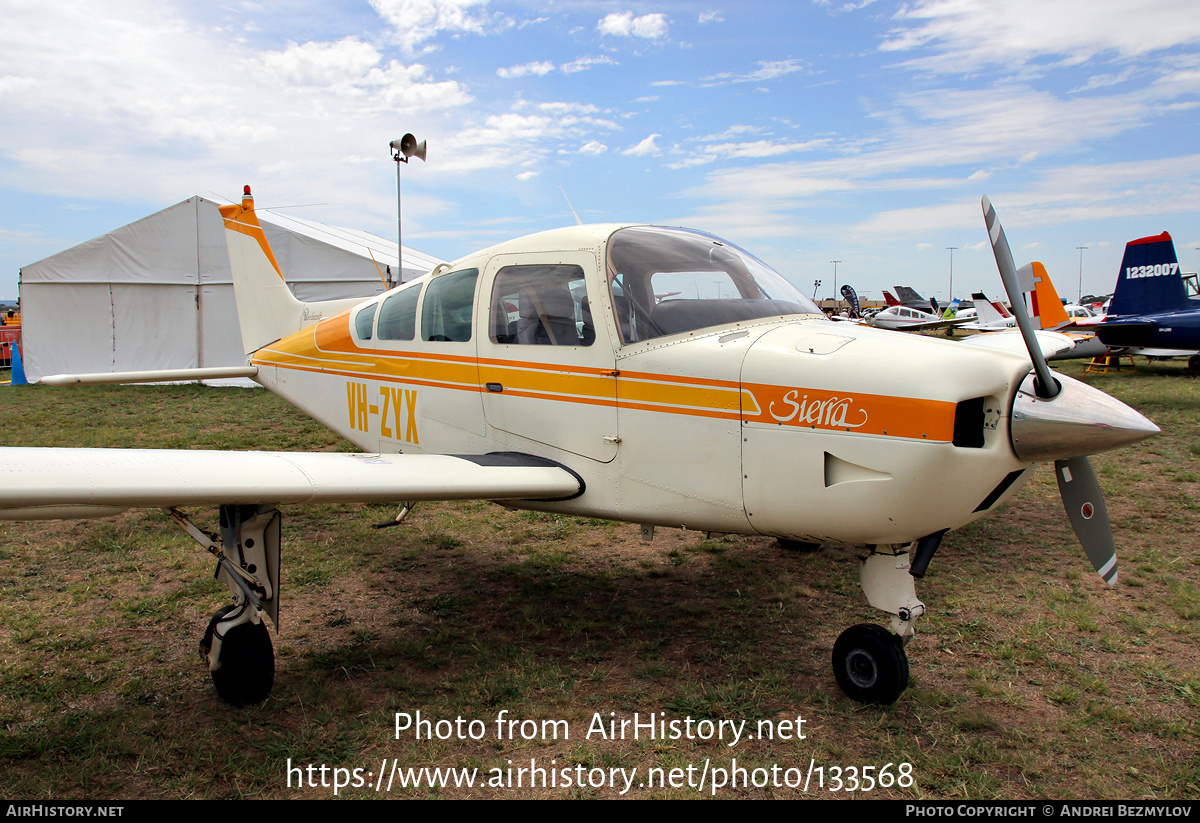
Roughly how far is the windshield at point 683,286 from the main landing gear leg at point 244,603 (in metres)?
2.07

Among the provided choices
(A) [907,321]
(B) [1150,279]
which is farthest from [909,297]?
(B) [1150,279]

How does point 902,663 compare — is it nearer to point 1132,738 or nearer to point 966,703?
point 966,703

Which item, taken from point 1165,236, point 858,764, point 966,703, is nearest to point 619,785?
point 858,764

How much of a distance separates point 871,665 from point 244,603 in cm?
299

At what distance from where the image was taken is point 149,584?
16.7 feet

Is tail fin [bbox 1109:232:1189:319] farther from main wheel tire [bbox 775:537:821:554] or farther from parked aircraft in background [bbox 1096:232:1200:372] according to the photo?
main wheel tire [bbox 775:537:821:554]

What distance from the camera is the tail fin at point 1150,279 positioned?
59.4ft

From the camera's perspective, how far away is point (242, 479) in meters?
3.25

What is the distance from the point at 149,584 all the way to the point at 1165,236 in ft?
71.1

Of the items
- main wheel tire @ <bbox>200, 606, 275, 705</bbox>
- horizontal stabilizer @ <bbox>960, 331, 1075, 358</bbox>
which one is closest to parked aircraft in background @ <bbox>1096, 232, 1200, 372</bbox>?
horizontal stabilizer @ <bbox>960, 331, 1075, 358</bbox>

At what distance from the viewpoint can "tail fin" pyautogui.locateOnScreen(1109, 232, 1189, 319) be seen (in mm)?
18094

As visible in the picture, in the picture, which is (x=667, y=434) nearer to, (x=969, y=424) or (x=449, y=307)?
(x=969, y=424)

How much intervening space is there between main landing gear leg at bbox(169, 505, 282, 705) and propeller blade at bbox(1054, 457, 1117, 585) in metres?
3.75

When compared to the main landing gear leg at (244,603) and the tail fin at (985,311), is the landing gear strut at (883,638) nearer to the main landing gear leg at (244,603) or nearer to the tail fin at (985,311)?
the main landing gear leg at (244,603)
